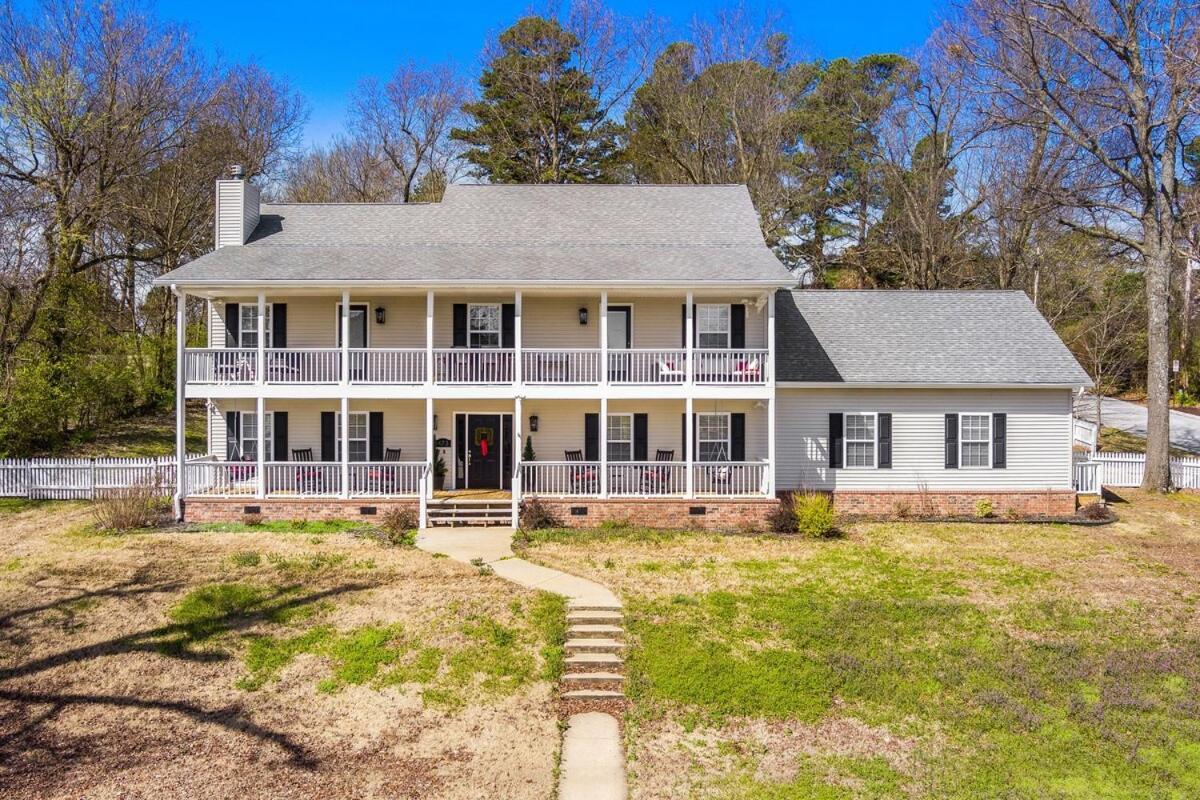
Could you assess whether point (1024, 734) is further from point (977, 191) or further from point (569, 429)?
point (977, 191)

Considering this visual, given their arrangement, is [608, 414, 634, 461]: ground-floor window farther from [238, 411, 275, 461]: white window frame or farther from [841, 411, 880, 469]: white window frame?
[238, 411, 275, 461]: white window frame

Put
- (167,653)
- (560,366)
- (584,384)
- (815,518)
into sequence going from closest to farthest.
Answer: (167,653) → (815,518) → (584,384) → (560,366)

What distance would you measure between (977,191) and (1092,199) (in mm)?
8765

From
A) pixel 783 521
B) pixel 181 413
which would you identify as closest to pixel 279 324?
pixel 181 413

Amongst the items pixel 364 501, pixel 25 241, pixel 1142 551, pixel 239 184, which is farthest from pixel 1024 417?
pixel 25 241

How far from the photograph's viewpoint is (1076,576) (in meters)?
13.7

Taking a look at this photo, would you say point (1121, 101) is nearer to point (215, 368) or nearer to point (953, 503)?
point (953, 503)

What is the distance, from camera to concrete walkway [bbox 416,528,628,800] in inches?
299

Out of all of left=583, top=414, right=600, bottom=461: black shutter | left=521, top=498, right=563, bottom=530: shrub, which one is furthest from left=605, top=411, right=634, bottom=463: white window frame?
left=521, top=498, right=563, bottom=530: shrub

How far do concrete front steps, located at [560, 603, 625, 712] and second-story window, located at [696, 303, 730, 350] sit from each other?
915 cm

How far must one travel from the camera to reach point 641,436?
63.1 feet

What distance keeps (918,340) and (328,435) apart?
16.1 meters

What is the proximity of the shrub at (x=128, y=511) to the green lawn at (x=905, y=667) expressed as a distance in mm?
9214

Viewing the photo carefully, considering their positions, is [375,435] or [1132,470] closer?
[375,435]
